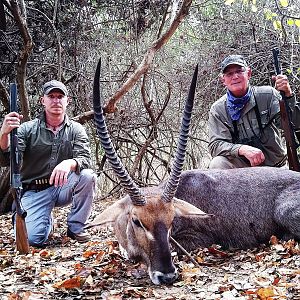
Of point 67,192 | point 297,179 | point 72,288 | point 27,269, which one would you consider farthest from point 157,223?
point 67,192

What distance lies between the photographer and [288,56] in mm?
9188

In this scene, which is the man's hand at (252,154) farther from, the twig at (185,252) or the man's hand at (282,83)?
the twig at (185,252)

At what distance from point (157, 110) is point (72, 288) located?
22.5ft

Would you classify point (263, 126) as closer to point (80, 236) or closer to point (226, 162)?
point (226, 162)

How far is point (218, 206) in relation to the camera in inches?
197

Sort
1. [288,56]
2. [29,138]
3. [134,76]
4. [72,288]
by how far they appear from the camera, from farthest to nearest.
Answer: [288,56], [134,76], [29,138], [72,288]

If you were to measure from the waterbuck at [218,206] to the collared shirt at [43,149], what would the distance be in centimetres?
151

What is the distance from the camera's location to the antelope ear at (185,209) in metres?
4.44

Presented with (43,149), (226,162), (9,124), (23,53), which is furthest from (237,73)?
(23,53)

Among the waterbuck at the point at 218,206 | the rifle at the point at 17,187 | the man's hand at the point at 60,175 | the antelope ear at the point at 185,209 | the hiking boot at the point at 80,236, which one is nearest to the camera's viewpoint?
the waterbuck at the point at 218,206

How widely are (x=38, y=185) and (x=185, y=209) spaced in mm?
2214

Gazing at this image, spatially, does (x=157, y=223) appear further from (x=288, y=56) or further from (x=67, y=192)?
(x=288, y=56)

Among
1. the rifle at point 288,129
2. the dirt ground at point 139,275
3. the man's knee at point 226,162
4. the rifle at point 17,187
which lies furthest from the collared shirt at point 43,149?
the rifle at point 288,129

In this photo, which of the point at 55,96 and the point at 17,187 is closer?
the point at 17,187
